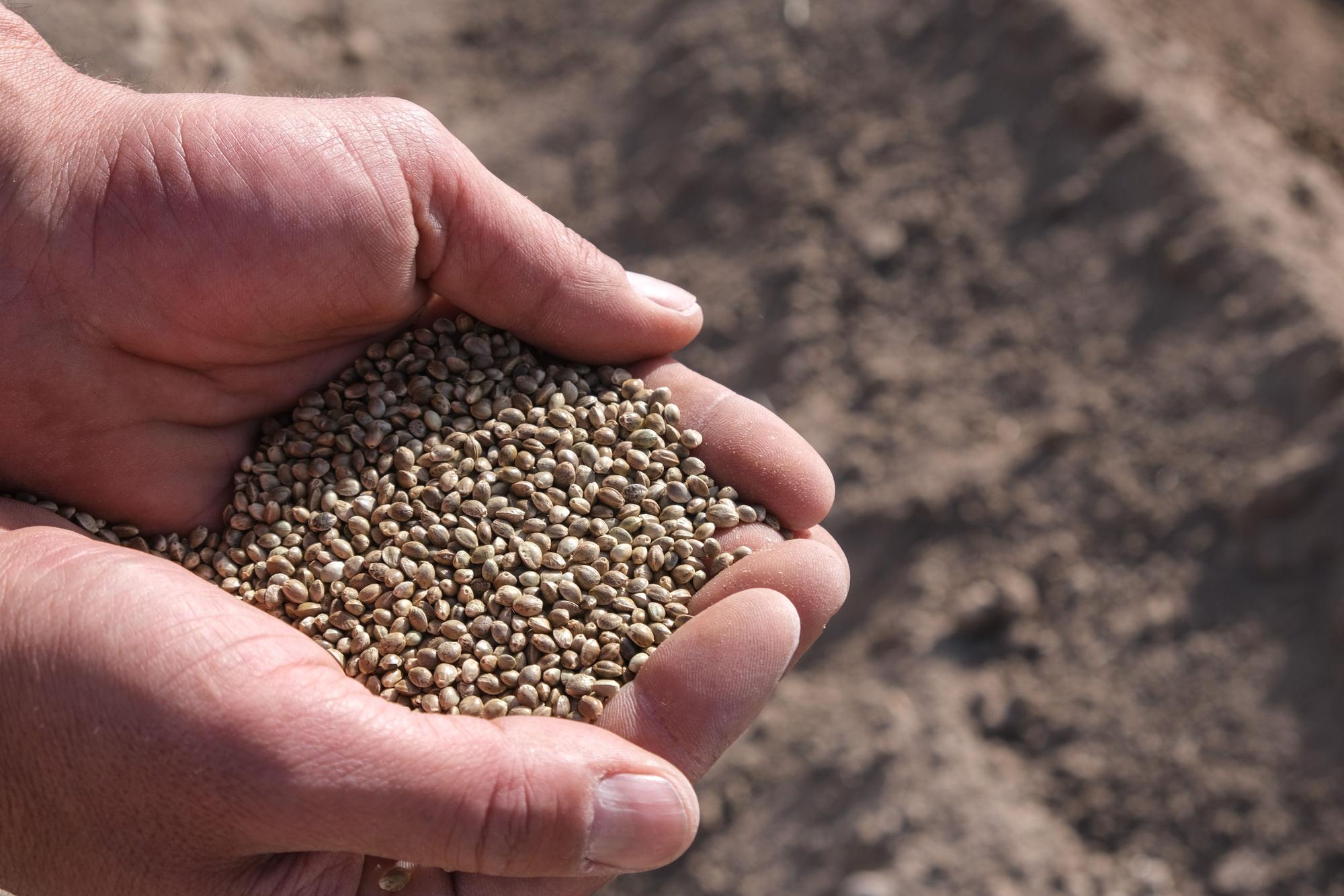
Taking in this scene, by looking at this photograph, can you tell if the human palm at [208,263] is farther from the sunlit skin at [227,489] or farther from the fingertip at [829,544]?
the fingertip at [829,544]

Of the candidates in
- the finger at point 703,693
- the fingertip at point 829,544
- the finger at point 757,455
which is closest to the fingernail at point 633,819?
the finger at point 703,693

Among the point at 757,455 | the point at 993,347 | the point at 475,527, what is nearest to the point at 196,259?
the point at 475,527

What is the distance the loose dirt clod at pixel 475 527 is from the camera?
8.63 feet

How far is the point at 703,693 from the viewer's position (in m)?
2.41

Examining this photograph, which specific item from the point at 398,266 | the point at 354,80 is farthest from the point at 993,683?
the point at 354,80

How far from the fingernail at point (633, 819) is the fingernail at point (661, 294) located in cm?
139

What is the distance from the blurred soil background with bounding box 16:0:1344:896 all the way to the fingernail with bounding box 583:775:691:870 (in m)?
1.97

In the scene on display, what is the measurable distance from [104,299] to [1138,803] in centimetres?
377

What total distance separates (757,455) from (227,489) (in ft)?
4.65

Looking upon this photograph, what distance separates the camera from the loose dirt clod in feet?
8.63

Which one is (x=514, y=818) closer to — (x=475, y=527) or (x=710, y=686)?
(x=710, y=686)

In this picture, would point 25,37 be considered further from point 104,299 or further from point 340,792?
point 340,792

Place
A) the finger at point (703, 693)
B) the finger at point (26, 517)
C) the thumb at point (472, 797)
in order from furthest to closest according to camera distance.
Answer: the finger at point (26, 517) → the finger at point (703, 693) → the thumb at point (472, 797)

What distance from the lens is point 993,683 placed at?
14.5 ft
